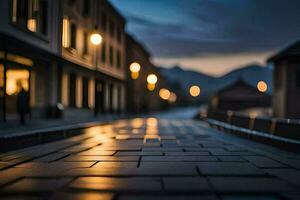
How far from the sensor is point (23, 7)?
1795 cm

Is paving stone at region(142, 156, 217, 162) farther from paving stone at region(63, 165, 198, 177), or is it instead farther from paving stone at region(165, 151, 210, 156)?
paving stone at region(63, 165, 198, 177)

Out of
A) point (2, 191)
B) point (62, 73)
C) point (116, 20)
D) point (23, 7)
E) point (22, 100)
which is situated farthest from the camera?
point (116, 20)

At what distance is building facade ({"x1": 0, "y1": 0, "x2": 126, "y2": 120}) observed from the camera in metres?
16.9

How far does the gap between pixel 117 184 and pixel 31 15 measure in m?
15.4

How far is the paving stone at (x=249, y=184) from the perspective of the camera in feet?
16.4

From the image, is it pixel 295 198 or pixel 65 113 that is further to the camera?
pixel 65 113

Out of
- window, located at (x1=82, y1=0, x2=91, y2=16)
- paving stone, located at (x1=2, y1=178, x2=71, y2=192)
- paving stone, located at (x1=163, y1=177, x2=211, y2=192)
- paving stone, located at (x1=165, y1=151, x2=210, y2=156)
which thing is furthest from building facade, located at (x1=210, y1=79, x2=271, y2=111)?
paving stone, located at (x1=2, y1=178, x2=71, y2=192)

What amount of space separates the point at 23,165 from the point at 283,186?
173 inches

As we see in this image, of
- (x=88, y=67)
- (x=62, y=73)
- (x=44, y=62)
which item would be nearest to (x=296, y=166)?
(x=44, y=62)

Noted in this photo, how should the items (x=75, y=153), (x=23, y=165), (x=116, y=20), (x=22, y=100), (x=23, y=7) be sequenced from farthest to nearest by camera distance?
(x=116, y=20), (x=23, y=7), (x=22, y=100), (x=75, y=153), (x=23, y=165)

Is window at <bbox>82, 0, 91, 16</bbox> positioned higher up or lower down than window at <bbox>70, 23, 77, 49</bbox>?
higher up

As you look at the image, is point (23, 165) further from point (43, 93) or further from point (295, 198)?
point (43, 93)

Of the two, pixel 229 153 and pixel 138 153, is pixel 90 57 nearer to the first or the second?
pixel 138 153

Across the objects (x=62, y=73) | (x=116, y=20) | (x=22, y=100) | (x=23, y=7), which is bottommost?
(x=22, y=100)
